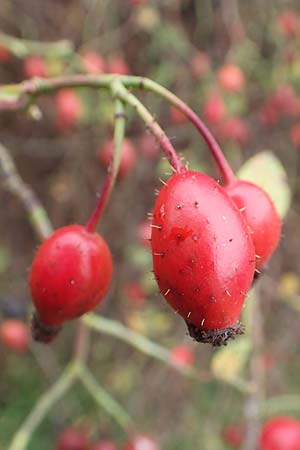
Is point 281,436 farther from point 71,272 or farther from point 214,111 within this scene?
point 214,111

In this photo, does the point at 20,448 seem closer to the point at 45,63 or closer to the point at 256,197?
the point at 256,197

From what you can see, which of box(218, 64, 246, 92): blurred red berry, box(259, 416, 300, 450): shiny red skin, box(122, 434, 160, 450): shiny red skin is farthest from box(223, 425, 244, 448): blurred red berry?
box(218, 64, 246, 92): blurred red berry

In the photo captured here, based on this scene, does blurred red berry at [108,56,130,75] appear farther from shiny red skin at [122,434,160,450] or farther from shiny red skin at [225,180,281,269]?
shiny red skin at [225,180,281,269]

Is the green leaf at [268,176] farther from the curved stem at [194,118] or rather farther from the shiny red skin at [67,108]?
the shiny red skin at [67,108]

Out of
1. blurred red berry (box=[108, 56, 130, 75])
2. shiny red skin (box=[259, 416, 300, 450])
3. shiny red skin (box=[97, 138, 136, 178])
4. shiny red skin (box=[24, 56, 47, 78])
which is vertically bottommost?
shiny red skin (box=[259, 416, 300, 450])

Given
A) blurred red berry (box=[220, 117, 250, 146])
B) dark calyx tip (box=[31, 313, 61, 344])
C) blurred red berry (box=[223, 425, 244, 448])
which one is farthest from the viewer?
blurred red berry (box=[220, 117, 250, 146])

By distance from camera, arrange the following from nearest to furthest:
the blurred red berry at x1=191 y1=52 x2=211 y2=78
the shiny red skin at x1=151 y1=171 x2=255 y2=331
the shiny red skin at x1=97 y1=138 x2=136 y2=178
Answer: the shiny red skin at x1=151 y1=171 x2=255 y2=331 < the shiny red skin at x1=97 y1=138 x2=136 y2=178 < the blurred red berry at x1=191 y1=52 x2=211 y2=78

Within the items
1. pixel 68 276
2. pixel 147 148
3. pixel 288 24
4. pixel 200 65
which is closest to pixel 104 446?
pixel 68 276

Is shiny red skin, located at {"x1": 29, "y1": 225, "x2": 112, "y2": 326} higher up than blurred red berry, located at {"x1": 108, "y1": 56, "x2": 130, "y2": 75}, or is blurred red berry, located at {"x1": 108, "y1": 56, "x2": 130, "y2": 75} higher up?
shiny red skin, located at {"x1": 29, "y1": 225, "x2": 112, "y2": 326}
